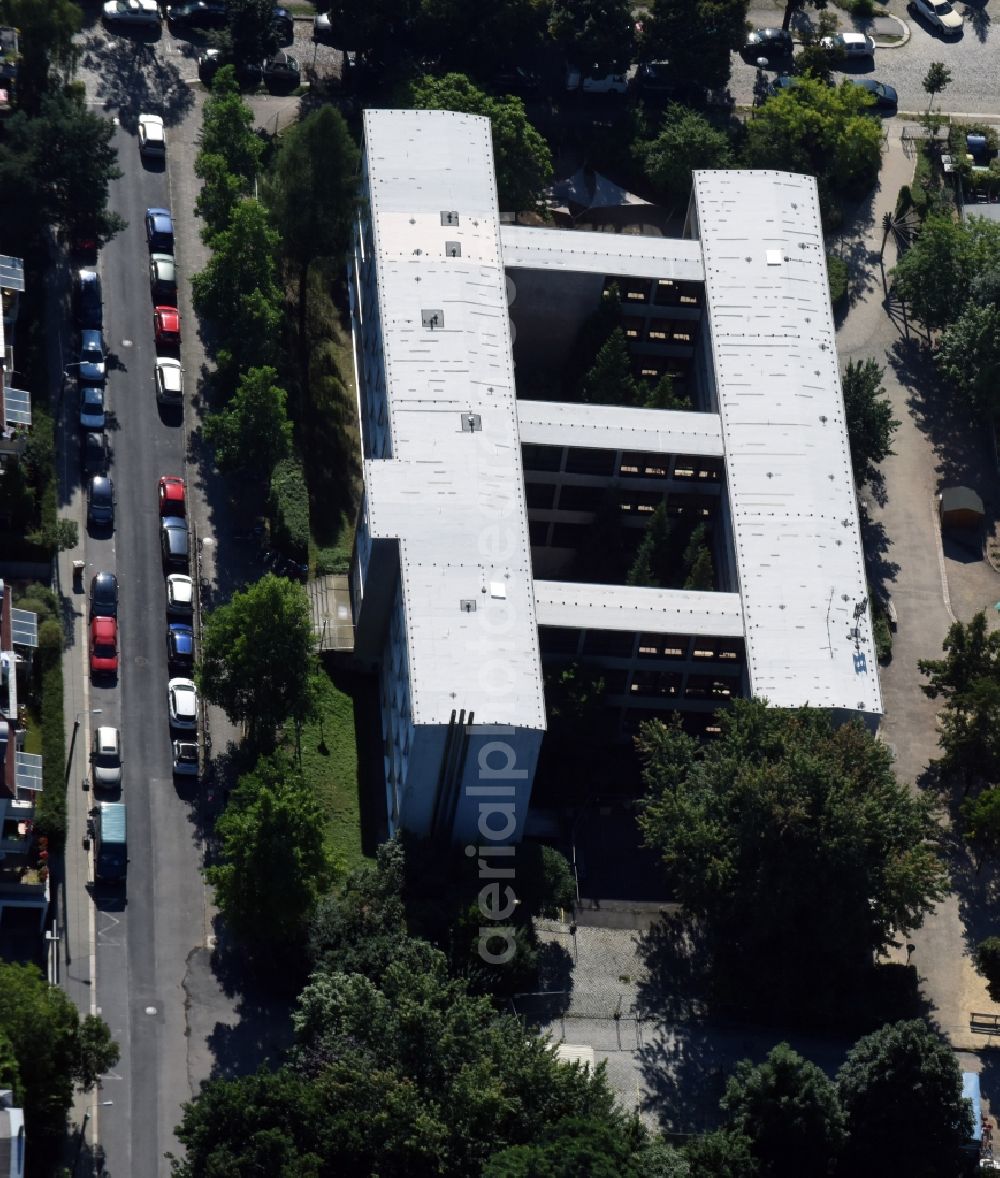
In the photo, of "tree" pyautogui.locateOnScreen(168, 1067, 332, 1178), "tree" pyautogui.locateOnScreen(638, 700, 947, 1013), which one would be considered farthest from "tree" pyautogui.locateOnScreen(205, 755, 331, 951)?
"tree" pyautogui.locateOnScreen(638, 700, 947, 1013)

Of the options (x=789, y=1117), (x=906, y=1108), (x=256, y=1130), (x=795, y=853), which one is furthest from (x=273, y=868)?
(x=906, y=1108)

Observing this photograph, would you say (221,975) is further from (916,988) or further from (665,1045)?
(916,988)

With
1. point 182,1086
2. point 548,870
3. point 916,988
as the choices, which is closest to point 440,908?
point 548,870

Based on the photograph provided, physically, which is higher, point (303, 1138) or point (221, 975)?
point (221, 975)

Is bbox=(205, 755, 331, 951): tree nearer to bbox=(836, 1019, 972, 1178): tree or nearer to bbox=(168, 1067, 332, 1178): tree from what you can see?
bbox=(168, 1067, 332, 1178): tree

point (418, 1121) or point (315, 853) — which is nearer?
point (418, 1121)

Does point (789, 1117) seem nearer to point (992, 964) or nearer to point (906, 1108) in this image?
point (906, 1108)

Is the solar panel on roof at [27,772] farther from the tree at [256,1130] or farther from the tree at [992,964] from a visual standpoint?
the tree at [992,964]

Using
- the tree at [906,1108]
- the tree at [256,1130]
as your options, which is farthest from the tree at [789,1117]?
the tree at [256,1130]
